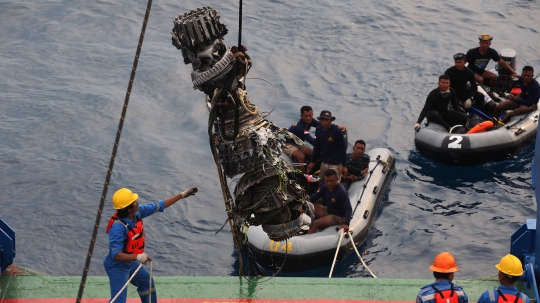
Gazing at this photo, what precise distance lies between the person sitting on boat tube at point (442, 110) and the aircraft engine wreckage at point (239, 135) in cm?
813

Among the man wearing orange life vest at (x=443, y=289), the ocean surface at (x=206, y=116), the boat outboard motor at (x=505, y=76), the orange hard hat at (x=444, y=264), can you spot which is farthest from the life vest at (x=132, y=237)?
the boat outboard motor at (x=505, y=76)

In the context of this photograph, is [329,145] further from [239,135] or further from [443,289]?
[443,289]

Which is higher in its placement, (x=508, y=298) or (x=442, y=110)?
(x=508, y=298)

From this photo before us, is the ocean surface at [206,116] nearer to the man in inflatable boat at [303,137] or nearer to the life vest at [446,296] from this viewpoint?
the man in inflatable boat at [303,137]

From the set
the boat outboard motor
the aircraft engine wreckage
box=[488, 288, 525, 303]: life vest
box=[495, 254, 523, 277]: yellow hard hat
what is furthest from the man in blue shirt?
box=[488, 288, 525, 303]: life vest

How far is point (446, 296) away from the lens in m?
8.01

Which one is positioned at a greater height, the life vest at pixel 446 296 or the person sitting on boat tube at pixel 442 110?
the life vest at pixel 446 296

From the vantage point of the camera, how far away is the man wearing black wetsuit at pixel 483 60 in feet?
59.1

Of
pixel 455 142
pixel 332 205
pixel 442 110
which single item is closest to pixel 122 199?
pixel 332 205

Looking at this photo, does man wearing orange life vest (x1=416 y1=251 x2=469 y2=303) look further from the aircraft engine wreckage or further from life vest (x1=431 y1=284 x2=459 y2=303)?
the aircraft engine wreckage

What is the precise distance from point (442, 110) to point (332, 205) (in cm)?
476

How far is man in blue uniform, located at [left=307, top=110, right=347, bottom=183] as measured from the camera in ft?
45.5

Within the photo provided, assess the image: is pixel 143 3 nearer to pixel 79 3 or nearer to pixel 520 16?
pixel 79 3

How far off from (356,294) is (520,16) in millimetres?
18850
